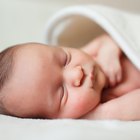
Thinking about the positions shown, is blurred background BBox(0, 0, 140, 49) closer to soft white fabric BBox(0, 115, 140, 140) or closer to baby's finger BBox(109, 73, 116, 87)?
baby's finger BBox(109, 73, 116, 87)

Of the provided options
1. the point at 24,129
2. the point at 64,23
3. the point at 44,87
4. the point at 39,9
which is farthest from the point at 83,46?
the point at 24,129

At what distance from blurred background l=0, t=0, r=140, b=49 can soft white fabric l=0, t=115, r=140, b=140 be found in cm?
53

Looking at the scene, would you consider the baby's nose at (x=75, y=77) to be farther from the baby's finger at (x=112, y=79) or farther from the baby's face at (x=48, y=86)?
the baby's finger at (x=112, y=79)

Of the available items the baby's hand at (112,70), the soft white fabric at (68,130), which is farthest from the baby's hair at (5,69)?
the baby's hand at (112,70)

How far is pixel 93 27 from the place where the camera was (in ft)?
3.63

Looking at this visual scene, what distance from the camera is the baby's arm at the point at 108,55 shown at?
0.91 meters

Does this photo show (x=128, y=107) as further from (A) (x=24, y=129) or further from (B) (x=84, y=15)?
(B) (x=84, y=15)

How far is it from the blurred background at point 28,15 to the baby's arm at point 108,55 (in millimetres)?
211

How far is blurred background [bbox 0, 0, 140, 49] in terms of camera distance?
3.82 ft

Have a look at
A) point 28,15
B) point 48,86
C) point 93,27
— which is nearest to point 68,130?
point 48,86

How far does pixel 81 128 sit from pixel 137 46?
1.35 feet

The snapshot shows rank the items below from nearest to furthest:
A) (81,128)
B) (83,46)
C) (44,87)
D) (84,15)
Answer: (81,128) < (44,87) < (84,15) < (83,46)

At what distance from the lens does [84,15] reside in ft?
3.35

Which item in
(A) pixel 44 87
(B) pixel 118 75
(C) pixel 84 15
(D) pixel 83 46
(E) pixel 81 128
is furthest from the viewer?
(D) pixel 83 46
